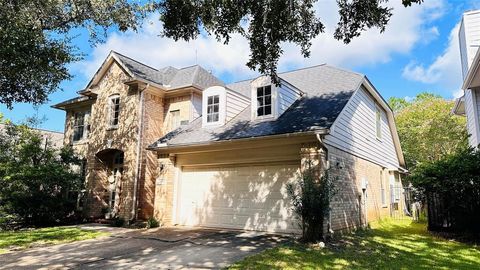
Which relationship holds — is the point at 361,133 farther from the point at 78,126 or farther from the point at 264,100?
the point at 78,126

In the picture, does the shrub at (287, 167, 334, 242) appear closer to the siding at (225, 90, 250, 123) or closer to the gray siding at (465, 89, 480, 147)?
the siding at (225, 90, 250, 123)

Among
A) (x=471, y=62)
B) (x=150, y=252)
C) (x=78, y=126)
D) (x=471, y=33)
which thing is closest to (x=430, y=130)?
(x=471, y=33)

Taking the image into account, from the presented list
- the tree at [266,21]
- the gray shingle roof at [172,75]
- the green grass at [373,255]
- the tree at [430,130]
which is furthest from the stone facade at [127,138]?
the tree at [430,130]

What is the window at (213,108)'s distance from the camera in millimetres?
13188

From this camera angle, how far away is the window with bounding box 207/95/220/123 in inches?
519

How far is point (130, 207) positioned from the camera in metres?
13.8

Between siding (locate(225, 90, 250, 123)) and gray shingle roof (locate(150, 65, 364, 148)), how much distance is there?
217 mm

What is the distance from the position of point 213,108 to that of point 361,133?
20.4ft

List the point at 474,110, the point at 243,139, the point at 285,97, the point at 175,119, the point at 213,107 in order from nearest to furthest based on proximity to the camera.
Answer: the point at 243,139, the point at 285,97, the point at 474,110, the point at 213,107, the point at 175,119

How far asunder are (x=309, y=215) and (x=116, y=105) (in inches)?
440

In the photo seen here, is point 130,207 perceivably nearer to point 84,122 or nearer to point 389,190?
point 84,122

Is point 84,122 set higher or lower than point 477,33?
lower

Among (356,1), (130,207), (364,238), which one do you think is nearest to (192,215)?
(130,207)

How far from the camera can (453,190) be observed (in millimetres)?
10078
